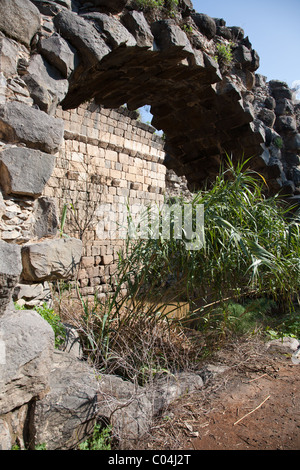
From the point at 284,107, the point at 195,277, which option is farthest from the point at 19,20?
the point at 284,107

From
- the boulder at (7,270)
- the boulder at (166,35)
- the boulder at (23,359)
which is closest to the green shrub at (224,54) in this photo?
the boulder at (166,35)

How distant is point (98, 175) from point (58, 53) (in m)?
3.86

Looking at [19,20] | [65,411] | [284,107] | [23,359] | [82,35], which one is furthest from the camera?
[284,107]

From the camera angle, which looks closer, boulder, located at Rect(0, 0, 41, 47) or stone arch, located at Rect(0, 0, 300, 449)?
stone arch, located at Rect(0, 0, 300, 449)

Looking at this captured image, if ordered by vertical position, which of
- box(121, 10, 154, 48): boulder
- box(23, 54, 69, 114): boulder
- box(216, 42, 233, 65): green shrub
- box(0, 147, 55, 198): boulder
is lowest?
box(0, 147, 55, 198): boulder

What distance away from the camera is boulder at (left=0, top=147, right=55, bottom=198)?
2211 millimetres

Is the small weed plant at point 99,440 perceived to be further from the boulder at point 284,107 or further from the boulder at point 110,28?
the boulder at point 284,107

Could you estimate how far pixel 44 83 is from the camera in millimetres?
2691

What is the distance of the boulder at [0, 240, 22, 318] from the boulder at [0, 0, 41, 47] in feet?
5.39

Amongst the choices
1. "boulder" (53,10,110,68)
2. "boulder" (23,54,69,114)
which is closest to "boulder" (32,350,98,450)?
"boulder" (23,54,69,114)

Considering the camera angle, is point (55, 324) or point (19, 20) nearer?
point (19, 20)

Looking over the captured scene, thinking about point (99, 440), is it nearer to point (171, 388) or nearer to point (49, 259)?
point (171, 388)

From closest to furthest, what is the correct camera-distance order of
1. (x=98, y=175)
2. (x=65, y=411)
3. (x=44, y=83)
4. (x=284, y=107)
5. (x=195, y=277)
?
(x=65, y=411)
(x=44, y=83)
(x=195, y=277)
(x=98, y=175)
(x=284, y=107)

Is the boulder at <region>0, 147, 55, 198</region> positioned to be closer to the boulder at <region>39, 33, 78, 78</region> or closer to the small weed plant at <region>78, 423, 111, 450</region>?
the boulder at <region>39, 33, 78, 78</region>
